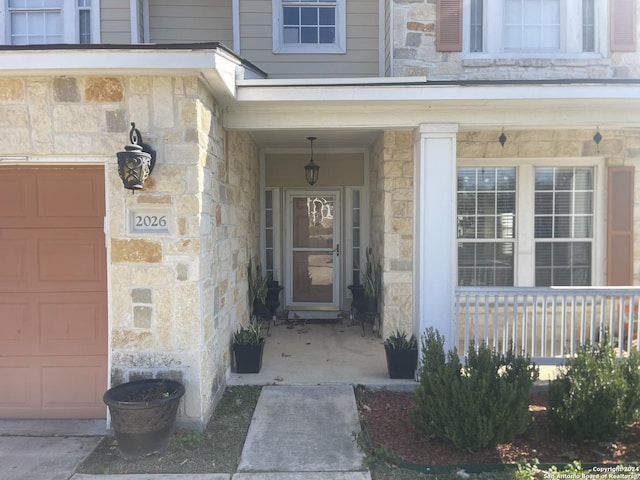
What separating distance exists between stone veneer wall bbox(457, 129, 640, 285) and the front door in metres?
2.63

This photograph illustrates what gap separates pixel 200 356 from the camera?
3.84 m

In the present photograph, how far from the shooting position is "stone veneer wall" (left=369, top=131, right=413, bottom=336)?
586 centimetres

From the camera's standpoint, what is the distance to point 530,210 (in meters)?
6.18

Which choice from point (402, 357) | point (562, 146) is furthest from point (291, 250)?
point (562, 146)

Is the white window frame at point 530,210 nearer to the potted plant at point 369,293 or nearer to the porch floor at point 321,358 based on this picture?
the potted plant at point 369,293

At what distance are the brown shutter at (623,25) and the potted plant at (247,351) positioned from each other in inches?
212

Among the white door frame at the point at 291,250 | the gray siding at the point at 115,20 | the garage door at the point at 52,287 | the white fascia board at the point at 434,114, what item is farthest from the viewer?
the white door frame at the point at 291,250

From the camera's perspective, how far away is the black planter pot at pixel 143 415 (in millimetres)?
3412

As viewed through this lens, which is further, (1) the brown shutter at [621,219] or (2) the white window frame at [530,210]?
(2) the white window frame at [530,210]

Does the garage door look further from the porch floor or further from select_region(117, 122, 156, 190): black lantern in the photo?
the porch floor

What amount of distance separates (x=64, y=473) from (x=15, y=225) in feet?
6.46

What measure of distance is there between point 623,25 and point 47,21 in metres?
7.13

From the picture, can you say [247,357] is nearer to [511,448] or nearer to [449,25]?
[511,448]

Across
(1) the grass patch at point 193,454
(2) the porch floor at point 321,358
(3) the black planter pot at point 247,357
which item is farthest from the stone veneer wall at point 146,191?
(2) the porch floor at point 321,358
